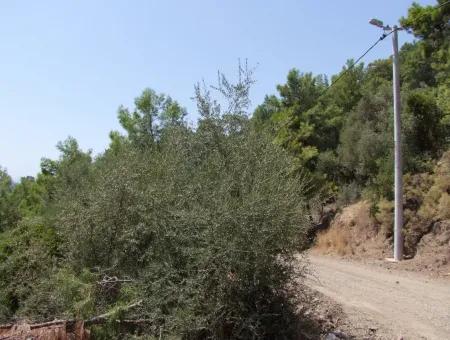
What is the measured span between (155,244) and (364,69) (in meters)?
36.7

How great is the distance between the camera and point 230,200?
7762mm

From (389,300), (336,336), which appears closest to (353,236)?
(389,300)

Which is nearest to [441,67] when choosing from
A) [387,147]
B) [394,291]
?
[387,147]

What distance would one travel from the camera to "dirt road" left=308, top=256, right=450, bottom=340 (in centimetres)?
809

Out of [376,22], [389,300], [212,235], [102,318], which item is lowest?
[389,300]

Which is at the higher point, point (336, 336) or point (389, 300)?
point (389, 300)

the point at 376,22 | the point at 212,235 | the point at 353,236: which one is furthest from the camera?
the point at 353,236

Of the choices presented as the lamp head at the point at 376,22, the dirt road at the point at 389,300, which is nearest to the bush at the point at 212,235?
the dirt road at the point at 389,300

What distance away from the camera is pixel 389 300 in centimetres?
1002

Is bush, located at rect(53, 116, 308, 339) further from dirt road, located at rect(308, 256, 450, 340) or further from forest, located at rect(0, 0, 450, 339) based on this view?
dirt road, located at rect(308, 256, 450, 340)

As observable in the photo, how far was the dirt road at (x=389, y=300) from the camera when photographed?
809cm

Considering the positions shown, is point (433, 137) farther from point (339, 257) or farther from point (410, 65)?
point (410, 65)

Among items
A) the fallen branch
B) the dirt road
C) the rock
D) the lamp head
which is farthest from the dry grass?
the fallen branch

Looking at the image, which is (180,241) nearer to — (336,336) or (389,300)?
(336,336)
